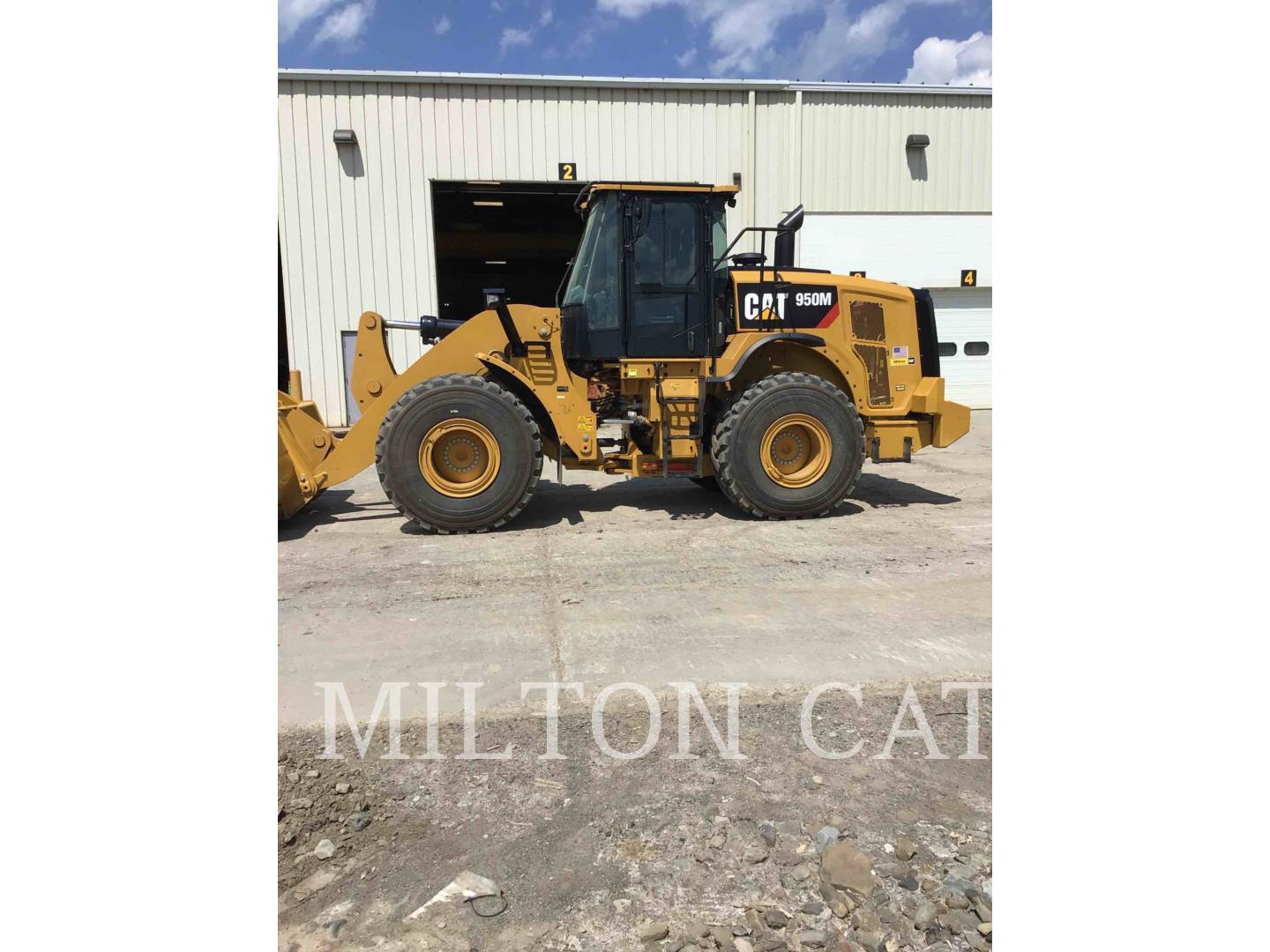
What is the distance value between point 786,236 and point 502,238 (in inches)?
541

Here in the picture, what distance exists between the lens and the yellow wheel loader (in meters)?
6.01

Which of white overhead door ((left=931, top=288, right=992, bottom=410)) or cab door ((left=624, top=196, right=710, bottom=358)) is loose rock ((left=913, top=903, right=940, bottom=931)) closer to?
cab door ((left=624, top=196, right=710, bottom=358))

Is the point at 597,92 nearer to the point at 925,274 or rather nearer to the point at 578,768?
the point at 925,274

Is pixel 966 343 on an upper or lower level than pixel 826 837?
upper

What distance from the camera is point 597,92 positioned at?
1342 cm

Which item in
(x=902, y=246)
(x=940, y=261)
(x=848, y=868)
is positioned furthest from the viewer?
(x=940, y=261)

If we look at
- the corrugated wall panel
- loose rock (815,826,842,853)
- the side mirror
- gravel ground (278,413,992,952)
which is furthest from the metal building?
loose rock (815,826,842,853)

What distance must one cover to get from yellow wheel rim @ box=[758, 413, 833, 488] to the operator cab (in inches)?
36.8

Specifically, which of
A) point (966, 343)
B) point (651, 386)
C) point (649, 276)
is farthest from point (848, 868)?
point (966, 343)

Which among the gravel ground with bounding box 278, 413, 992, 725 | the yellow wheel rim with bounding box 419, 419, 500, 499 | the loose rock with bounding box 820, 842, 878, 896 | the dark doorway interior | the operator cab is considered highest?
the dark doorway interior

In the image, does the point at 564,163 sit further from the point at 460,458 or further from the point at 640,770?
the point at 640,770

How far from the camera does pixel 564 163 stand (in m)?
13.6

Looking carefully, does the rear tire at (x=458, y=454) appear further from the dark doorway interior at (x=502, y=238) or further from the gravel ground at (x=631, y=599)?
the dark doorway interior at (x=502, y=238)

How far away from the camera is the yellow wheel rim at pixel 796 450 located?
6.45 metres
